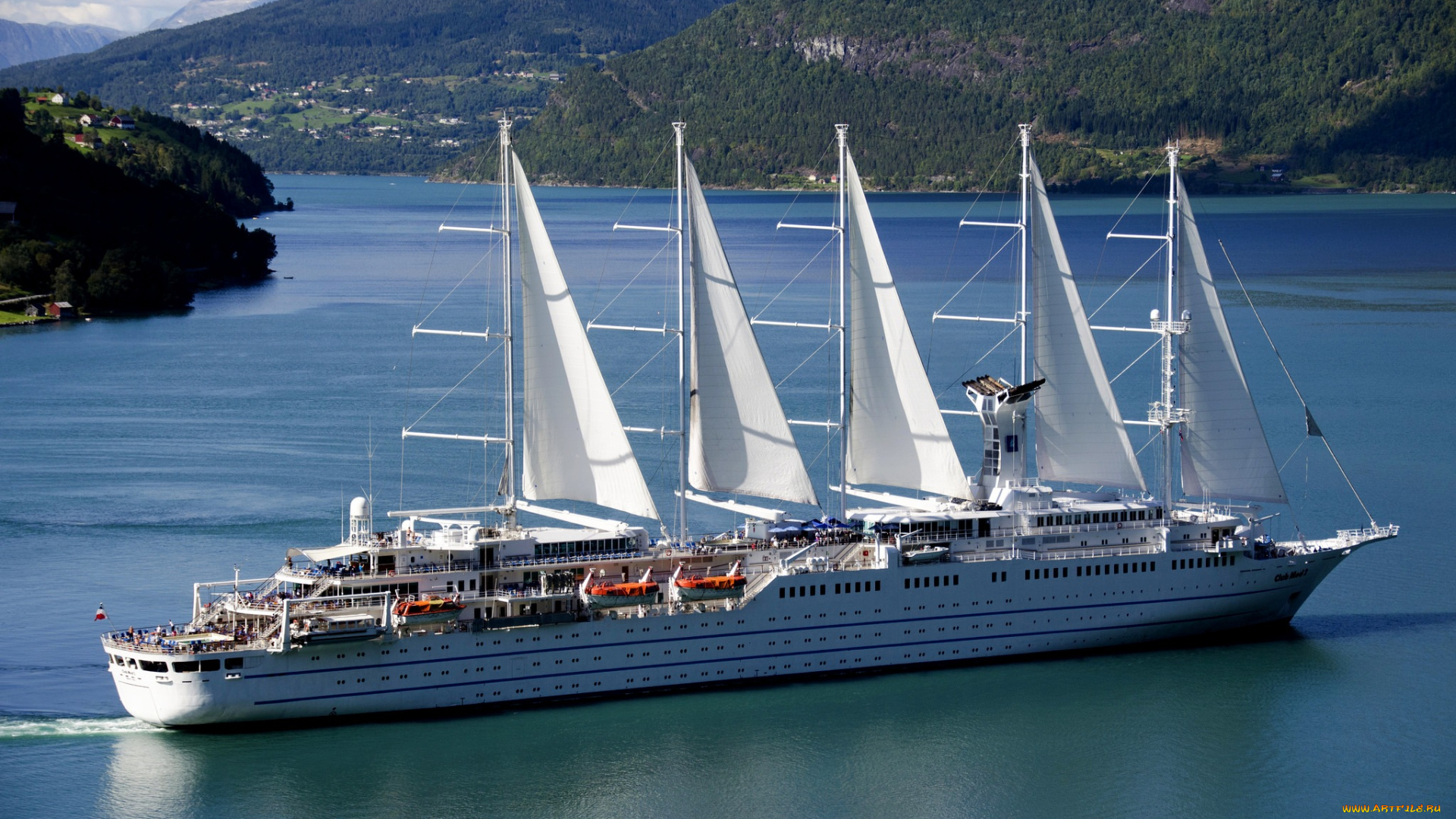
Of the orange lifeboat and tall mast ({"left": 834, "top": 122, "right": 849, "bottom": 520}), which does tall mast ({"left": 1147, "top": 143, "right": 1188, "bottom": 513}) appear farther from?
the orange lifeboat

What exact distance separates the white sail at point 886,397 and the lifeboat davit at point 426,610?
10.9 m

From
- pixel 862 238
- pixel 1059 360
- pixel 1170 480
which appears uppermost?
pixel 862 238

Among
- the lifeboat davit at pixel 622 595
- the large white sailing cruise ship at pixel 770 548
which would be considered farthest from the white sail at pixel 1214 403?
the lifeboat davit at pixel 622 595

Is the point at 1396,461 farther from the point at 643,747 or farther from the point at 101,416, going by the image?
the point at 101,416

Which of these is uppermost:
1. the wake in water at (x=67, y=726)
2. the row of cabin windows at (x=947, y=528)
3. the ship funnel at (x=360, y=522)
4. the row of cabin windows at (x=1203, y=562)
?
the ship funnel at (x=360, y=522)

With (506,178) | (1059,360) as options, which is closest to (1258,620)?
(1059,360)

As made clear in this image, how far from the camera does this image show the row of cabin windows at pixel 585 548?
39.1m

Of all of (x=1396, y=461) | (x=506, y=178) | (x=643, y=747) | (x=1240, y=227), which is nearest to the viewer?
(x=643, y=747)

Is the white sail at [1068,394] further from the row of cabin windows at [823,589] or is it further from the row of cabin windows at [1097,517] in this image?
the row of cabin windows at [823,589]

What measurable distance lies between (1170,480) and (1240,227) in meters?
138

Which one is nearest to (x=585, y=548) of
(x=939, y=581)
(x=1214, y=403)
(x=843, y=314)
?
(x=939, y=581)

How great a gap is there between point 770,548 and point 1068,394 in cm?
873

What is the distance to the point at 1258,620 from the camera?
44.0 meters

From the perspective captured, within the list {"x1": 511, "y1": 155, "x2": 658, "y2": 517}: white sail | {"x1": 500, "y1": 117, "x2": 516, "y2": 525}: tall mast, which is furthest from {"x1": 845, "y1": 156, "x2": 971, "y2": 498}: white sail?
{"x1": 500, "y1": 117, "x2": 516, "y2": 525}: tall mast
